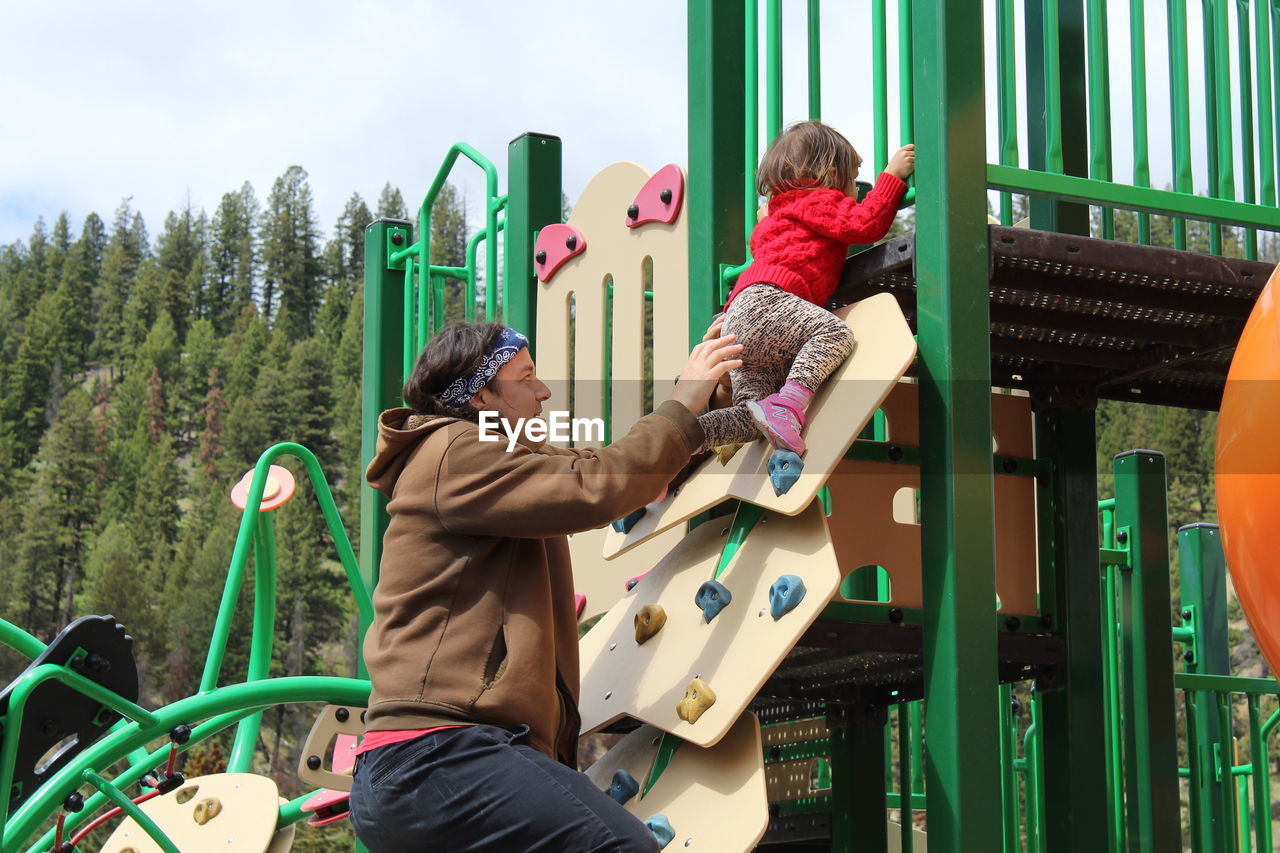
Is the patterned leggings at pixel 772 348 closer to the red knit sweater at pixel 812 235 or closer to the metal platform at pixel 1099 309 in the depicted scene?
the red knit sweater at pixel 812 235

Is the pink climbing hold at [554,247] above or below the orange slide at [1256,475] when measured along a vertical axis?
above

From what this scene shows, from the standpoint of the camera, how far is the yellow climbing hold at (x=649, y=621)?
3.56m

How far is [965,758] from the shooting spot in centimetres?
310

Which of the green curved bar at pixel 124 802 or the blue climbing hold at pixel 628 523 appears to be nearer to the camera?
the green curved bar at pixel 124 802

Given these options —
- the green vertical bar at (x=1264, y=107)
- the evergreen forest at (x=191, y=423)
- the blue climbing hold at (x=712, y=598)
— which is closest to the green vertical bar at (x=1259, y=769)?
the green vertical bar at (x=1264, y=107)

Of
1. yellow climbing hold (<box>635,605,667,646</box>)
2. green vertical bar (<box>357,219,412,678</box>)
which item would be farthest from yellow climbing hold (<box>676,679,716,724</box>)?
green vertical bar (<box>357,219,412,678</box>)

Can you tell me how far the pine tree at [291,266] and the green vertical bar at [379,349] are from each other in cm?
8370

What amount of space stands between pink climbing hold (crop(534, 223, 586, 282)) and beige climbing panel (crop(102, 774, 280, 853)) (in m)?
1.87

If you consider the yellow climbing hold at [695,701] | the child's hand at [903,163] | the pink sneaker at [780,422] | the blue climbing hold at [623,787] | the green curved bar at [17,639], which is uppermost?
the child's hand at [903,163]

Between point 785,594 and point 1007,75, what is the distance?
1.50 metres

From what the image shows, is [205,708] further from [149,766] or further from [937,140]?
[937,140]

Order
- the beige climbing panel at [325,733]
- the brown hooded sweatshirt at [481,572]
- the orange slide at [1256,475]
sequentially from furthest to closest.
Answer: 1. the beige climbing panel at [325,733]
2. the orange slide at [1256,475]
3. the brown hooded sweatshirt at [481,572]

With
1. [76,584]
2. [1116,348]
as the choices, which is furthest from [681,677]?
[76,584]

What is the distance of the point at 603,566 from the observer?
452 centimetres
